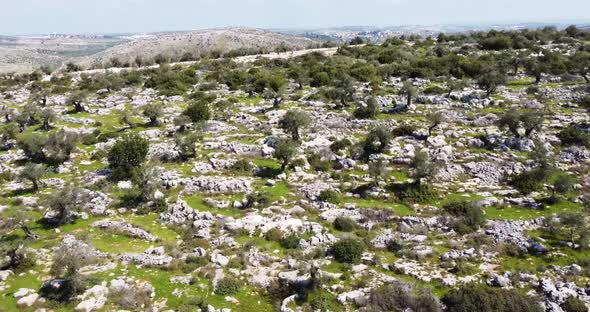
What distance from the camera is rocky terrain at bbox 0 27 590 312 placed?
20.1 metres

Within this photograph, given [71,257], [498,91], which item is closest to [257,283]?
[71,257]

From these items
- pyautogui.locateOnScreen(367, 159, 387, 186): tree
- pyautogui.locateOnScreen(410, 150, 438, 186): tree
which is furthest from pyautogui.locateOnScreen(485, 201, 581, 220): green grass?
pyautogui.locateOnScreen(367, 159, 387, 186): tree

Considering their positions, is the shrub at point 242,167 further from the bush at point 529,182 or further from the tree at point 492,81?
the tree at point 492,81

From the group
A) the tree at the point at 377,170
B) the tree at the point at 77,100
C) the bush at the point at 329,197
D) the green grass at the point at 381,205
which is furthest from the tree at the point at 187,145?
the tree at the point at 77,100

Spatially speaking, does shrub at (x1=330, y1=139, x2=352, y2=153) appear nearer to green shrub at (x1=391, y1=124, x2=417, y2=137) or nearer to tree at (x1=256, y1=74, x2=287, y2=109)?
green shrub at (x1=391, y1=124, x2=417, y2=137)

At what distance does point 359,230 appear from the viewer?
25.5 meters

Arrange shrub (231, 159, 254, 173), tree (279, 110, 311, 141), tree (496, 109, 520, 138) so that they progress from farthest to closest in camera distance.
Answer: tree (279, 110, 311, 141) → tree (496, 109, 520, 138) → shrub (231, 159, 254, 173)

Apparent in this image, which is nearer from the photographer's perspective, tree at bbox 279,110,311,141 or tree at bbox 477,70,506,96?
tree at bbox 279,110,311,141

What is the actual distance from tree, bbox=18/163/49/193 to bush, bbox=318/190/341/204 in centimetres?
2252

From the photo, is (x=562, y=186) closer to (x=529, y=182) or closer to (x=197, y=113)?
(x=529, y=182)

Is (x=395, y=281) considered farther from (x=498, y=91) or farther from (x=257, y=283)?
(x=498, y=91)

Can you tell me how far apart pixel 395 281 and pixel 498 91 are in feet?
134

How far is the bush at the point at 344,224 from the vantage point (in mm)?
25478

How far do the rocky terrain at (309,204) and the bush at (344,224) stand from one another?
0.16 meters
